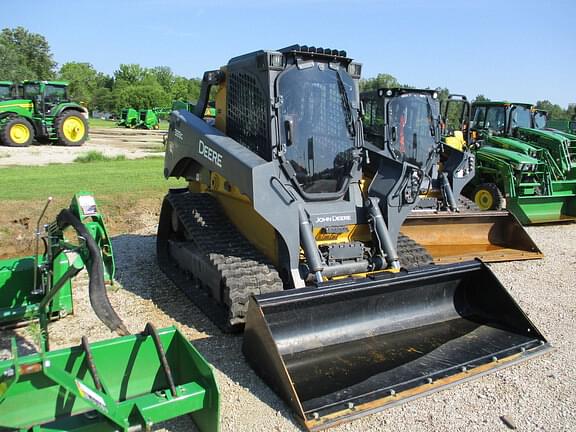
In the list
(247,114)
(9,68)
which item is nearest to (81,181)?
(247,114)

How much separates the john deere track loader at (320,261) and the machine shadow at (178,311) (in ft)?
0.41

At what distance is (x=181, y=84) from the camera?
81.8 metres

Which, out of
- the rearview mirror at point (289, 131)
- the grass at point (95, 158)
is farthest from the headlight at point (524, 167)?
the grass at point (95, 158)

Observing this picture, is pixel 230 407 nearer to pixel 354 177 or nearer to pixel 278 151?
pixel 278 151

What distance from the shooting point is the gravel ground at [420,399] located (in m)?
3.28

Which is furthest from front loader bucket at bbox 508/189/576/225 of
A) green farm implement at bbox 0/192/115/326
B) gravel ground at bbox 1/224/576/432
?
green farm implement at bbox 0/192/115/326

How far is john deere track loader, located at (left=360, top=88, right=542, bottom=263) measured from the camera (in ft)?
24.9

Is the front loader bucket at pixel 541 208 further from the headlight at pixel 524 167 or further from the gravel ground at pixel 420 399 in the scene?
the gravel ground at pixel 420 399

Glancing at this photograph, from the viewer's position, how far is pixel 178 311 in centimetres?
509

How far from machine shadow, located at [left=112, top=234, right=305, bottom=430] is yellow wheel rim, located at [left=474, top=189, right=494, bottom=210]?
6647mm

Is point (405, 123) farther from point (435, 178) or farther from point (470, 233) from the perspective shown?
point (470, 233)

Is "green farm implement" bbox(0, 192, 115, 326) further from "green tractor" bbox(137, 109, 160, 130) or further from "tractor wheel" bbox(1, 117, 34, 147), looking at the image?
"green tractor" bbox(137, 109, 160, 130)

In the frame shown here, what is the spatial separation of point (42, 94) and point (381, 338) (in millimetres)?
18018

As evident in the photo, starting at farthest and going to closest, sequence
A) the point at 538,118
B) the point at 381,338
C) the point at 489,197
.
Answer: the point at 538,118, the point at 489,197, the point at 381,338
